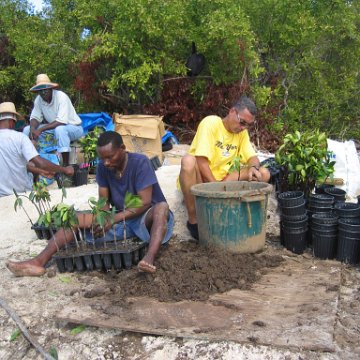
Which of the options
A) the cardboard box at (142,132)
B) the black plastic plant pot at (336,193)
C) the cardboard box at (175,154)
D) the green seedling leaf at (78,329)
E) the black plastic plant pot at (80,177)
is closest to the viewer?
the green seedling leaf at (78,329)

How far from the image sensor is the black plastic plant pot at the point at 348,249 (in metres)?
3.76

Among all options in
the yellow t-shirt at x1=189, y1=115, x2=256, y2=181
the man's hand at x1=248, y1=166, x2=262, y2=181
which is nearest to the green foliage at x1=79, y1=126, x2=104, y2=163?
the yellow t-shirt at x1=189, y1=115, x2=256, y2=181

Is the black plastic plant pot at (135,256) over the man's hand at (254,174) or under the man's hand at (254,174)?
under

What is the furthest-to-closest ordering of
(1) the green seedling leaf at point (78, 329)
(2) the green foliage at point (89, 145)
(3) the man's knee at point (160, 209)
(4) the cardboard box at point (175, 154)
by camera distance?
1. (4) the cardboard box at point (175, 154)
2. (2) the green foliage at point (89, 145)
3. (3) the man's knee at point (160, 209)
4. (1) the green seedling leaf at point (78, 329)

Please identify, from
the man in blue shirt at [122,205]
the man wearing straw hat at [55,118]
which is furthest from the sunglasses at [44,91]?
the man in blue shirt at [122,205]

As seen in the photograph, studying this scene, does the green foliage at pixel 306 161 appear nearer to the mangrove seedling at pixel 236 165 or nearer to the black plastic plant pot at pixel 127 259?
the mangrove seedling at pixel 236 165

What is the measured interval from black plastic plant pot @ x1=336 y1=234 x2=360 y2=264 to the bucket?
61 cm

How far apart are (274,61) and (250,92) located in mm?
1158

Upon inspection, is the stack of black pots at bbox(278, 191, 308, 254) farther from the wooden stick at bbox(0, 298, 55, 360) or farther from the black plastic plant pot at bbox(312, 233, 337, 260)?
the wooden stick at bbox(0, 298, 55, 360)

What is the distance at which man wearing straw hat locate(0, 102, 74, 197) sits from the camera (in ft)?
17.4

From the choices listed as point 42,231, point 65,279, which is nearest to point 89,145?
point 42,231

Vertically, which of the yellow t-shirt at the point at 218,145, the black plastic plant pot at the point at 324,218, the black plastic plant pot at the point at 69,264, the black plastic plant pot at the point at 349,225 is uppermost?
the yellow t-shirt at the point at 218,145

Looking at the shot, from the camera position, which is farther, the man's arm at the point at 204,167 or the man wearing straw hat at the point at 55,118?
the man wearing straw hat at the point at 55,118

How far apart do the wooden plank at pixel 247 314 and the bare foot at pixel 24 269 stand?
2.20 feet
